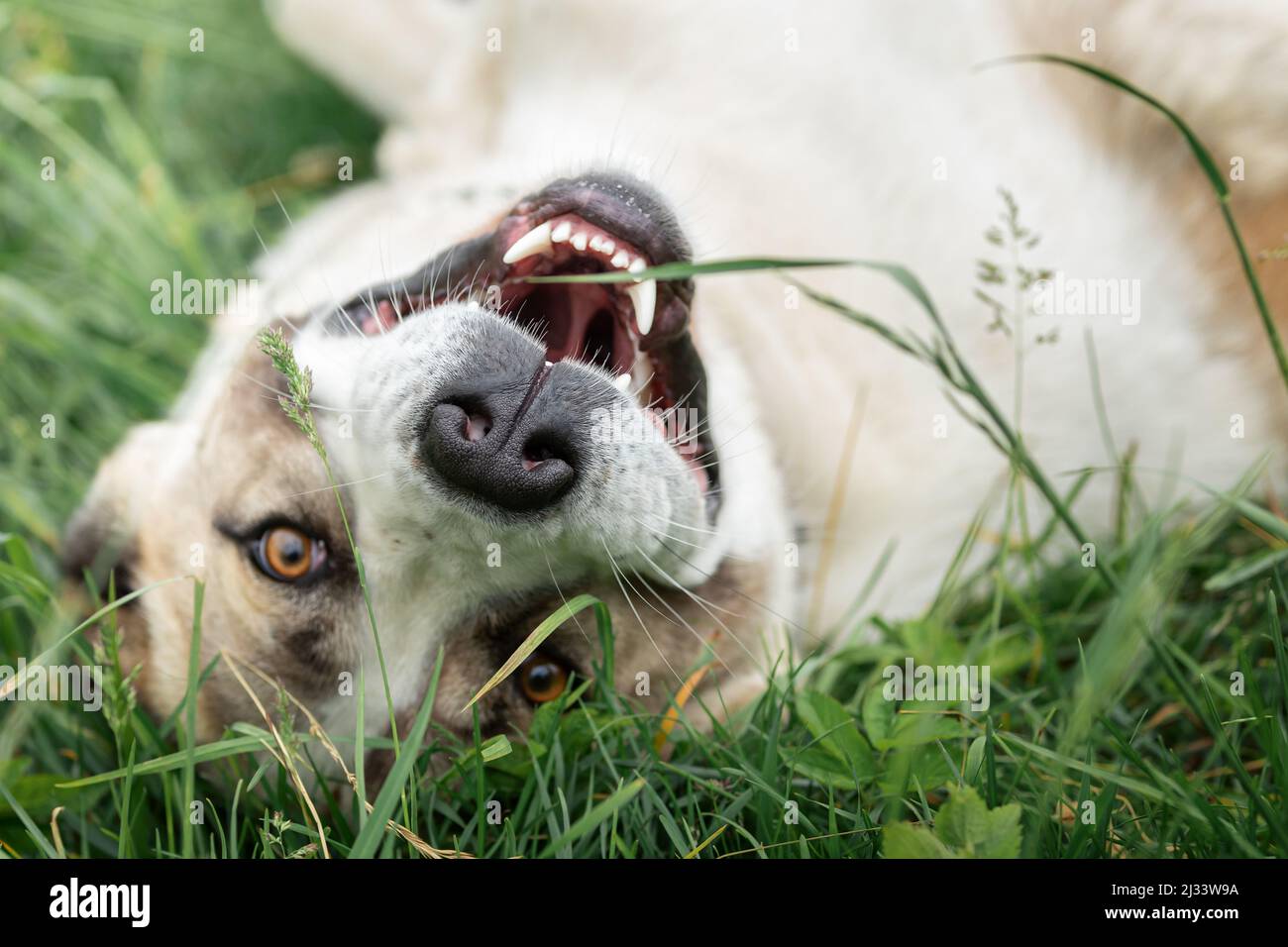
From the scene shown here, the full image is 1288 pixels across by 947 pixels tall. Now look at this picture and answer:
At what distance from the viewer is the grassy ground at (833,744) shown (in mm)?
1888

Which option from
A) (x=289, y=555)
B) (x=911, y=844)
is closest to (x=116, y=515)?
(x=289, y=555)

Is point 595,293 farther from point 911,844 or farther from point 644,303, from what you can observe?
point 911,844

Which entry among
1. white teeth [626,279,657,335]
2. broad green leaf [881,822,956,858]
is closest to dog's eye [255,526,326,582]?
white teeth [626,279,657,335]

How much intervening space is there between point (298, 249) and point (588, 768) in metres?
1.79

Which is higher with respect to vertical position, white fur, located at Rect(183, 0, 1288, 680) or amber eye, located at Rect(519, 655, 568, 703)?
white fur, located at Rect(183, 0, 1288, 680)

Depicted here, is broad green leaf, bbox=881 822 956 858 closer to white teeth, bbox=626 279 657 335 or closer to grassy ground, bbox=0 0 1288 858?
grassy ground, bbox=0 0 1288 858

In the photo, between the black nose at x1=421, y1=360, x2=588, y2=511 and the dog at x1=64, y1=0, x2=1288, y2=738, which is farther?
the dog at x1=64, y1=0, x2=1288, y2=738

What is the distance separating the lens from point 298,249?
126 inches

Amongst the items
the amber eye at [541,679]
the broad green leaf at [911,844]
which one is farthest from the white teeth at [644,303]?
the broad green leaf at [911,844]

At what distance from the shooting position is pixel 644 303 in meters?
2.12

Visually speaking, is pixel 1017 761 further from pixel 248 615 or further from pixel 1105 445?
pixel 248 615

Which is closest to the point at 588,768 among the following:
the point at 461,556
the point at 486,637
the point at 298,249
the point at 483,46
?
the point at 486,637

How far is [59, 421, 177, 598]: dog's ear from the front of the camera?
2.60m

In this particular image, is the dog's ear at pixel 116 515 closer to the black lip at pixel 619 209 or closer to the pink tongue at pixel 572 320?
the pink tongue at pixel 572 320
